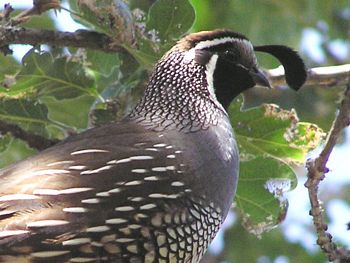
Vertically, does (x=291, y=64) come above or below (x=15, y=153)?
above

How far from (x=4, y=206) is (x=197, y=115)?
982mm

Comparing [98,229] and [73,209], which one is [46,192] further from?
[98,229]

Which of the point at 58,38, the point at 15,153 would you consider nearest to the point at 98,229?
the point at 58,38

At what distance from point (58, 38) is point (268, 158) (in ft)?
3.33

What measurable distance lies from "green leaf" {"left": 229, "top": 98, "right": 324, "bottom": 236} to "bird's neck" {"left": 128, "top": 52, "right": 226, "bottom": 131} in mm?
311

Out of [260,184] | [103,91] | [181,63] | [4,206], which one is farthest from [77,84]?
[4,206]

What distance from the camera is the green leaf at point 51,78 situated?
4.63m

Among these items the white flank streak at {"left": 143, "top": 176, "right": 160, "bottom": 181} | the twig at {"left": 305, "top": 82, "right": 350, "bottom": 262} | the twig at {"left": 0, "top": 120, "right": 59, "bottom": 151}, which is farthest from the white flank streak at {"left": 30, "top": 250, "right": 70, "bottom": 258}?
the twig at {"left": 0, "top": 120, "right": 59, "bottom": 151}

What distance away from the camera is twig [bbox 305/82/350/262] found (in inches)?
143

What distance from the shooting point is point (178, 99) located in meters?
4.42

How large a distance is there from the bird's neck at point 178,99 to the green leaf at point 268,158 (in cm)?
31

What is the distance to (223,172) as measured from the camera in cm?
404

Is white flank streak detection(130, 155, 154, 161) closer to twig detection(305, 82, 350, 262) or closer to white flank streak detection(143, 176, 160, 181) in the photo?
white flank streak detection(143, 176, 160, 181)

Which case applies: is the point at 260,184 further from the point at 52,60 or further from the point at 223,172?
the point at 52,60
